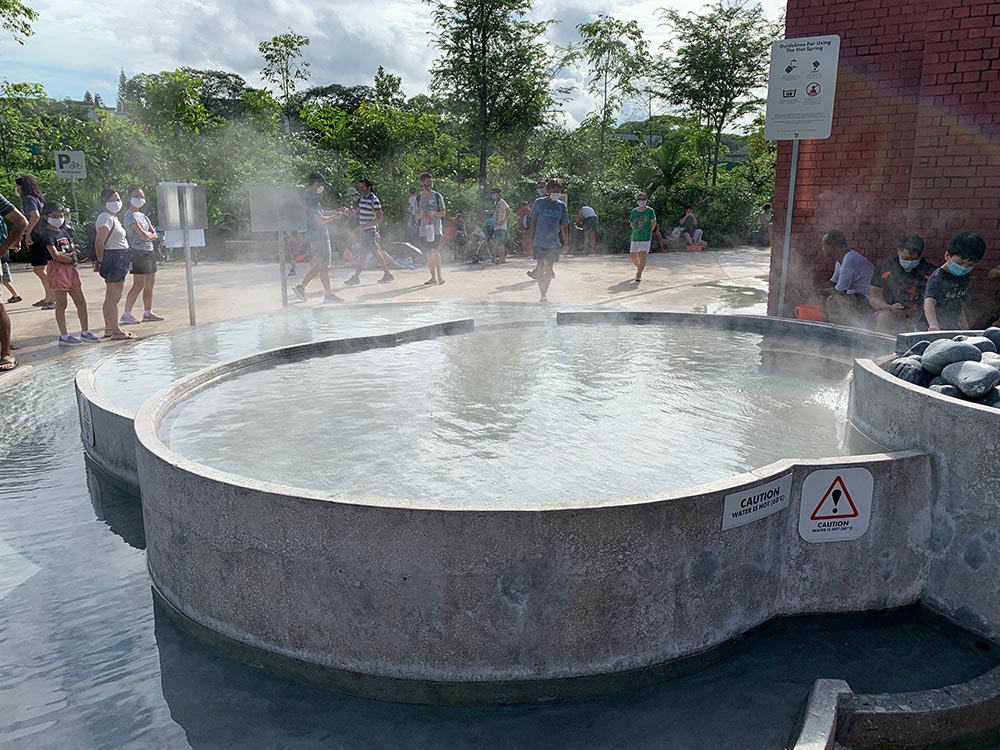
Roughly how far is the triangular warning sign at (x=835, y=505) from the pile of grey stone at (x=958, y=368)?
0.79 m

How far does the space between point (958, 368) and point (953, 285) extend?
2725mm

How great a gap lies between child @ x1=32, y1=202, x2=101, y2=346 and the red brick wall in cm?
796

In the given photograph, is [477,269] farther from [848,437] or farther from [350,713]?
[350,713]

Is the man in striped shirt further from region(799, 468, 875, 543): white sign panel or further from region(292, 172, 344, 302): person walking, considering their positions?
region(799, 468, 875, 543): white sign panel

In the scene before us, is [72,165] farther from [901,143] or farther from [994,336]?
[994,336]

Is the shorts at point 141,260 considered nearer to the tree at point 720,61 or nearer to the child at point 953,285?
the child at point 953,285

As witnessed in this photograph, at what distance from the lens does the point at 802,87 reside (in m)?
7.72

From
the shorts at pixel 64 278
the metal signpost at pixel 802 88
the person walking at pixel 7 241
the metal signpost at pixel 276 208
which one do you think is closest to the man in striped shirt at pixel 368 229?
the metal signpost at pixel 276 208

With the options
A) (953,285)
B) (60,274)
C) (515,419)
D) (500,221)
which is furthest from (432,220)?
(515,419)

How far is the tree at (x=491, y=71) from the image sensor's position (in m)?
22.5

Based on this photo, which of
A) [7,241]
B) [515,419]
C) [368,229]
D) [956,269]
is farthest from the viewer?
[368,229]

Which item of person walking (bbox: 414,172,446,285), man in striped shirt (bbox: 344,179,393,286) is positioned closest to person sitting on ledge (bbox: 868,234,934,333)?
person walking (bbox: 414,172,446,285)

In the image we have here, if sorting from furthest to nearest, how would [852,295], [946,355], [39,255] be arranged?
Answer: [39,255] → [852,295] → [946,355]

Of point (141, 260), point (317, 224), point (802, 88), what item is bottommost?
point (141, 260)
